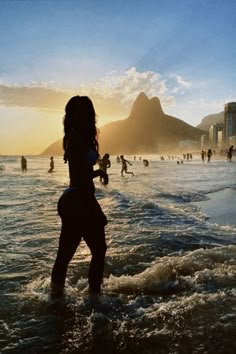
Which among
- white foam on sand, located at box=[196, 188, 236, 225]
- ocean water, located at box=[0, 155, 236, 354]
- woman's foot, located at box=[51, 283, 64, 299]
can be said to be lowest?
white foam on sand, located at box=[196, 188, 236, 225]

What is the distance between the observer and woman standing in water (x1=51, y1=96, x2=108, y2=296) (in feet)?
11.9

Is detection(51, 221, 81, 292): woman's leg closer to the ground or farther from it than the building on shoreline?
closer to the ground

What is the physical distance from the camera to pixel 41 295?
4082mm

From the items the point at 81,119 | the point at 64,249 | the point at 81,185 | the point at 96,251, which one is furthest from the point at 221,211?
the point at 81,119

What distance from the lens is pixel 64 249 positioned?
386 cm

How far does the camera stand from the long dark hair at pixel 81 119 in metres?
3.65

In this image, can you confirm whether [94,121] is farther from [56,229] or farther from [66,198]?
[56,229]

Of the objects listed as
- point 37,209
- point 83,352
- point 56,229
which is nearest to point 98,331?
point 83,352

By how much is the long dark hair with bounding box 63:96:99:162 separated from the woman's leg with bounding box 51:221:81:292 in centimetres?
77

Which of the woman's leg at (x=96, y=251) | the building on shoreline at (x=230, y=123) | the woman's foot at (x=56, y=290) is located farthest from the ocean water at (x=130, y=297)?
the building on shoreline at (x=230, y=123)

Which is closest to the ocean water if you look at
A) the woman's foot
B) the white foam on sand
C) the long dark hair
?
the woman's foot

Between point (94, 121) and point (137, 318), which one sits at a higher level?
point (94, 121)

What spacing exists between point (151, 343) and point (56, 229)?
579 centimetres

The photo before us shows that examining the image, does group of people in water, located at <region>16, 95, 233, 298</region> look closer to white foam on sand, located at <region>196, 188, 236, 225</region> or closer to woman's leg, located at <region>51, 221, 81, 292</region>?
woman's leg, located at <region>51, 221, 81, 292</region>
